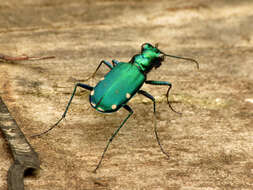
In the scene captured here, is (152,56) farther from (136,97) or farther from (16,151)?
(16,151)

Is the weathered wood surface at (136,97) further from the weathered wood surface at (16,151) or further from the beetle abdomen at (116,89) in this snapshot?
the beetle abdomen at (116,89)

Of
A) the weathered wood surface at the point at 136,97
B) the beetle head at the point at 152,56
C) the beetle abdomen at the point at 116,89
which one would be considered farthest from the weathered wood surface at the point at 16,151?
the beetle head at the point at 152,56

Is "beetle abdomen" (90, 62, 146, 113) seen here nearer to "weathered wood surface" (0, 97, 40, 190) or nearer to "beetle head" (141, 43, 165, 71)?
"beetle head" (141, 43, 165, 71)

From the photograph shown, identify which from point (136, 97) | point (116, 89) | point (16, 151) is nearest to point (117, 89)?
point (116, 89)

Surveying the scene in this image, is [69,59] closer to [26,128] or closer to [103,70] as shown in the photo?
[103,70]

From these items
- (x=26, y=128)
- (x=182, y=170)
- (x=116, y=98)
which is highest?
Answer: (x=116, y=98)

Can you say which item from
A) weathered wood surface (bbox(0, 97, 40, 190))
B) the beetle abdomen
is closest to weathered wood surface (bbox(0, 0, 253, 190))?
weathered wood surface (bbox(0, 97, 40, 190))

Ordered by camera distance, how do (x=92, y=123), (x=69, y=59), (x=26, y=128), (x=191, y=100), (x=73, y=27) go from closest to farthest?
1. (x=26, y=128)
2. (x=92, y=123)
3. (x=191, y=100)
4. (x=69, y=59)
5. (x=73, y=27)

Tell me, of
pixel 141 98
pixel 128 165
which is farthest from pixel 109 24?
pixel 128 165
